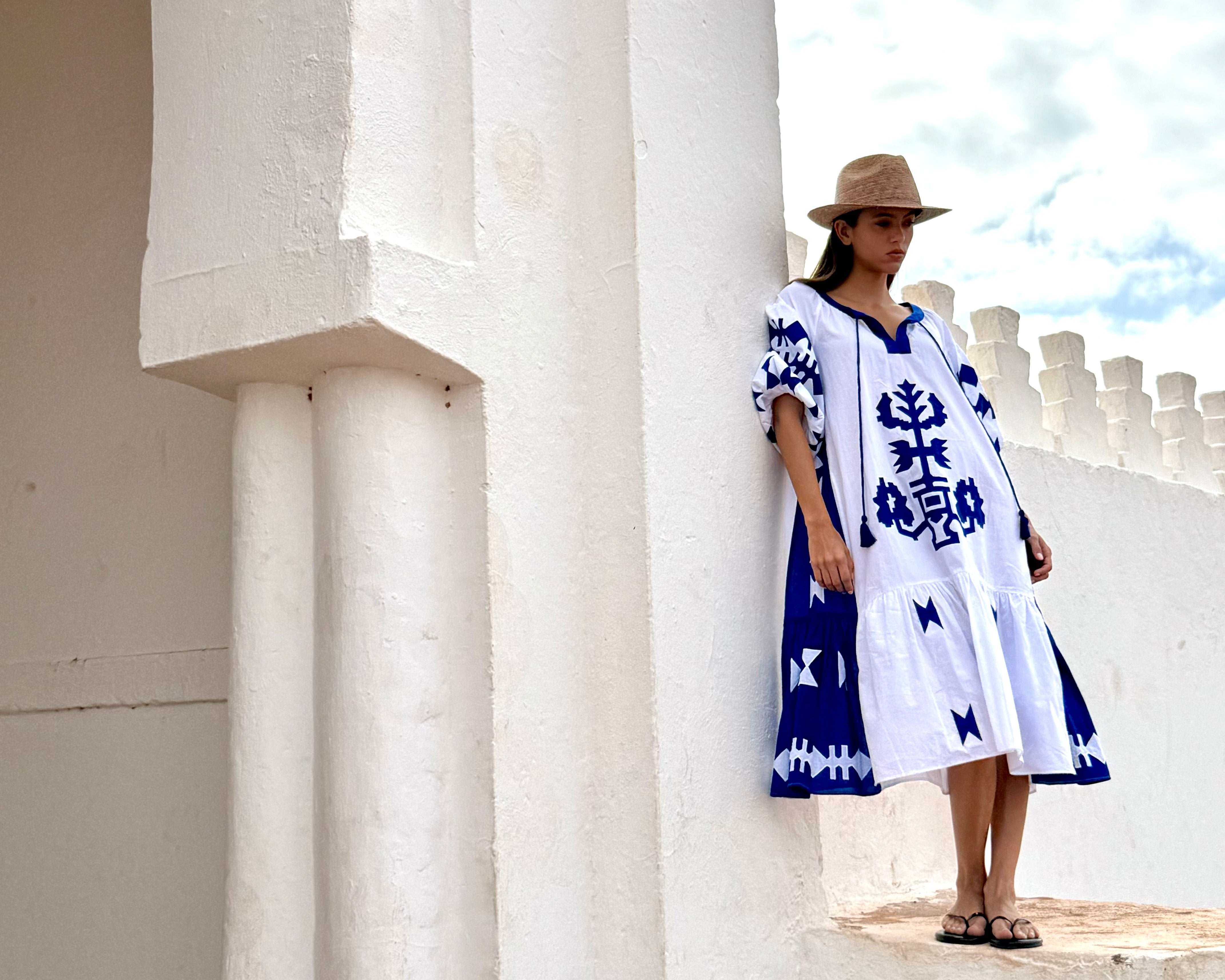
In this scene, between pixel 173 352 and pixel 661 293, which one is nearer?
pixel 173 352

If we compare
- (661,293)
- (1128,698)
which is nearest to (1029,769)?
(661,293)

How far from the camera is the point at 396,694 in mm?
2535

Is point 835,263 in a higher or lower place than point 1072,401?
lower

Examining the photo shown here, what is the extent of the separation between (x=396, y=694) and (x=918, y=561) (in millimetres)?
1173

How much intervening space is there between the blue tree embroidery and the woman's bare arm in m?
0.12

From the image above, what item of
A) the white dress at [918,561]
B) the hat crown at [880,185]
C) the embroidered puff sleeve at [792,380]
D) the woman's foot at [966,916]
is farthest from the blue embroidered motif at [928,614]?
the hat crown at [880,185]

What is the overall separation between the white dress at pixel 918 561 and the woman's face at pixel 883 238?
15 cm

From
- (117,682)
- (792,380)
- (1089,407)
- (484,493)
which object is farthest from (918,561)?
(1089,407)

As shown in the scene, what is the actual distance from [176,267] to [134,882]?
5.52ft

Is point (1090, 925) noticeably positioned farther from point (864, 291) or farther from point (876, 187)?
point (876, 187)

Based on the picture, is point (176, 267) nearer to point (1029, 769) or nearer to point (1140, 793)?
point (1029, 769)

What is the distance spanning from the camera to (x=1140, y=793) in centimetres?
533

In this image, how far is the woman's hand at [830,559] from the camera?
9.91 ft

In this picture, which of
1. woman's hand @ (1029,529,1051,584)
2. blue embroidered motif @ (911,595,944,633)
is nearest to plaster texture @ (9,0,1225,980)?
blue embroidered motif @ (911,595,944,633)
